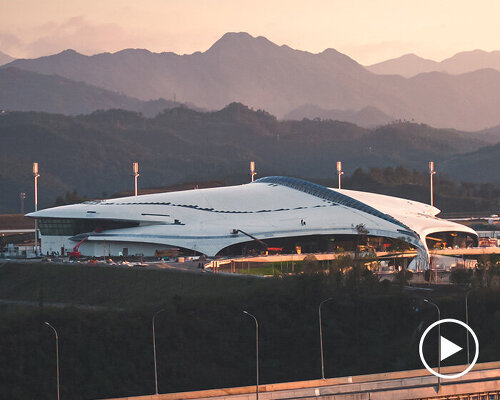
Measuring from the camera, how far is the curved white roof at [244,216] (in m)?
122

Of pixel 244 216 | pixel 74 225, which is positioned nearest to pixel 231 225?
pixel 244 216

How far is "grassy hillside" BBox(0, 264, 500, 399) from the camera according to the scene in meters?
70.6

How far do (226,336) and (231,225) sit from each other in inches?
1840

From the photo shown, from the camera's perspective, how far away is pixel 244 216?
128m

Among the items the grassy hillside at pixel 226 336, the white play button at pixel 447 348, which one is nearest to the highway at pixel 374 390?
the grassy hillside at pixel 226 336

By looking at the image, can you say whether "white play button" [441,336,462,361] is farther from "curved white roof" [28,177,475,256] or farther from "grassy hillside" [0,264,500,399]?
"curved white roof" [28,177,475,256]

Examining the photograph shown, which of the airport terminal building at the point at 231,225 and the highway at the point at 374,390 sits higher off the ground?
the airport terminal building at the point at 231,225

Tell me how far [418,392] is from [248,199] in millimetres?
78218

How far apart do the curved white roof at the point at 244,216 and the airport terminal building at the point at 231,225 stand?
0.10 metres

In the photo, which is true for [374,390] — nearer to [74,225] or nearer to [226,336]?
[226,336]

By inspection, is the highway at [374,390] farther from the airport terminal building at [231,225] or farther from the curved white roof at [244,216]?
the curved white roof at [244,216]

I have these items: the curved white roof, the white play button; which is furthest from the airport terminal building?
the white play button

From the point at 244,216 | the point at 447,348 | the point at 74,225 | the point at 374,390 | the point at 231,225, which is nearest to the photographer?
the point at 374,390

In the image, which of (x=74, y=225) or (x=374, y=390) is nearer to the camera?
(x=374, y=390)
